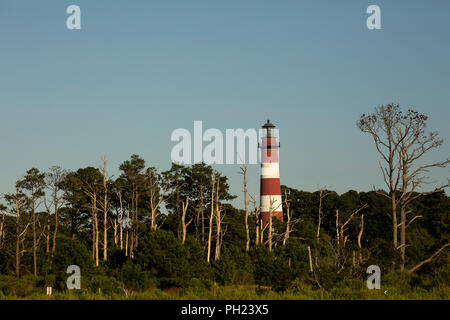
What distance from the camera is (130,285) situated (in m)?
30.6

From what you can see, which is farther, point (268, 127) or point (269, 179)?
point (268, 127)

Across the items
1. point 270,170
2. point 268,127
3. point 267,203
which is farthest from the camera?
point 268,127

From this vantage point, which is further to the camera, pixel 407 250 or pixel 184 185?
pixel 184 185

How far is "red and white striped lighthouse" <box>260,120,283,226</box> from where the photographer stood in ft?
184

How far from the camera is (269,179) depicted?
5669 cm

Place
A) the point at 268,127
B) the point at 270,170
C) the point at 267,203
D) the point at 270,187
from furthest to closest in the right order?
the point at 268,127 < the point at 270,170 < the point at 270,187 < the point at 267,203

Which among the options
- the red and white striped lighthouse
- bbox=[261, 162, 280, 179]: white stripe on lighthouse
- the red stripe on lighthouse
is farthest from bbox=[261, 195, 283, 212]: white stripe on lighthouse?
bbox=[261, 162, 280, 179]: white stripe on lighthouse

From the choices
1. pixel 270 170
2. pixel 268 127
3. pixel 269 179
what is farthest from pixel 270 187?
pixel 268 127

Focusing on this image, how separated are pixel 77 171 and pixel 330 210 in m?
27.9

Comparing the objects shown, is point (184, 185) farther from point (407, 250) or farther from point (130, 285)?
point (130, 285)

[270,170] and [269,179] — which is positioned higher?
[270,170]

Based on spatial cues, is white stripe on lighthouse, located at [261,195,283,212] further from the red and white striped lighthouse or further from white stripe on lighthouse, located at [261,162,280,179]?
white stripe on lighthouse, located at [261,162,280,179]

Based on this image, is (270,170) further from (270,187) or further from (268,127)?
(268,127)
